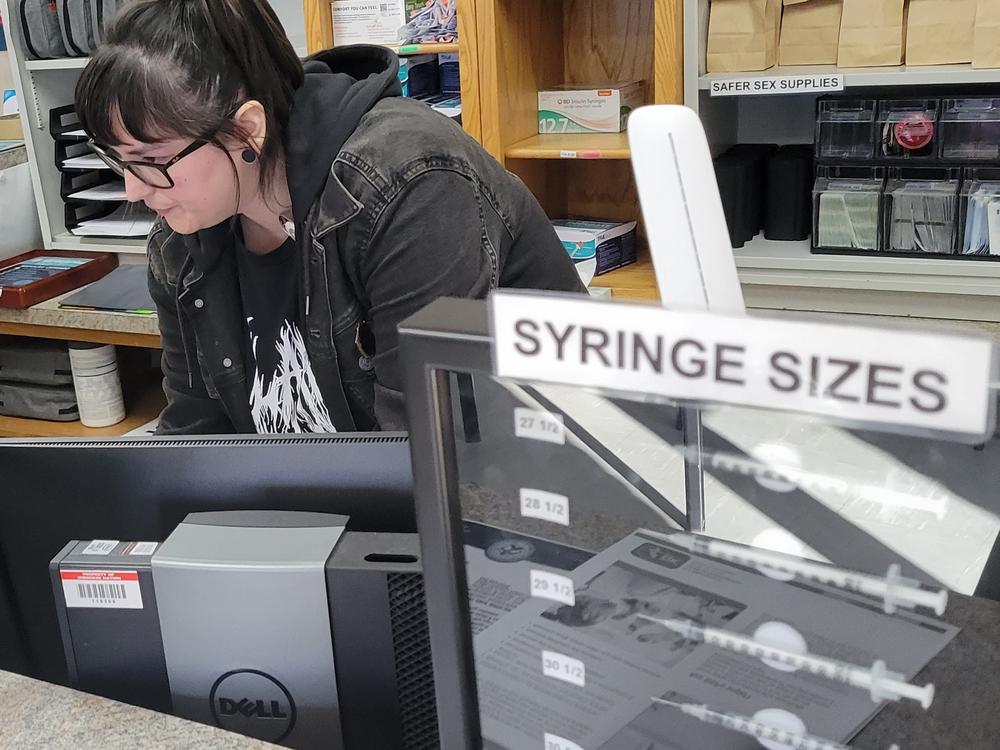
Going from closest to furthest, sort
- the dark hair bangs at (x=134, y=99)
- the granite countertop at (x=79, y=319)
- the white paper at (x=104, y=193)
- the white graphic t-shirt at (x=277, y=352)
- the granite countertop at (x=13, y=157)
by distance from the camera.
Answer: the dark hair bangs at (x=134, y=99), the white graphic t-shirt at (x=277, y=352), the granite countertop at (x=79, y=319), the white paper at (x=104, y=193), the granite countertop at (x=13, y=157)

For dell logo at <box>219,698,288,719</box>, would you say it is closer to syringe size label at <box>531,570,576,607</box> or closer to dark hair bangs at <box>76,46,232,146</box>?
syringe size label at <box>531,570,576,607</box>

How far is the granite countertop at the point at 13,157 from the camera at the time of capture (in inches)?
124

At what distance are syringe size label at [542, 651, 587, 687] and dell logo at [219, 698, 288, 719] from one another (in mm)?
266

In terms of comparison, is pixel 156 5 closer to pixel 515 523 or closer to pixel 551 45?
pixel 515 523

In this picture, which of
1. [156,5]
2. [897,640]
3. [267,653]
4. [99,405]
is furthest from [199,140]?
[99,405]

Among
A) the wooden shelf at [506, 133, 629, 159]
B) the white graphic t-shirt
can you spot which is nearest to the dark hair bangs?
the white graphic t-shirt

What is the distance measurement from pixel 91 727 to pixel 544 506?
0.42 meters

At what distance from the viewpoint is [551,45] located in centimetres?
269

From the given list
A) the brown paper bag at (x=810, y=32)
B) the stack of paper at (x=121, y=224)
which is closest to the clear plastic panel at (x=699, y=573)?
the brown paper bag at (x=810, y=32)

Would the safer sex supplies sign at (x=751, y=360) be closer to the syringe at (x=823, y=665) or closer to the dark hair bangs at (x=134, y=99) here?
the syringe at (x=823, y=665)

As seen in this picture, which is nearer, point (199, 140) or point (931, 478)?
point (931, 478)

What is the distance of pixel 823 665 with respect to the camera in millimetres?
495

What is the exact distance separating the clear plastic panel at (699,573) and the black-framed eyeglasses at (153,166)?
39.3 inches

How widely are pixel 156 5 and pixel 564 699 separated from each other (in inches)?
43.4
